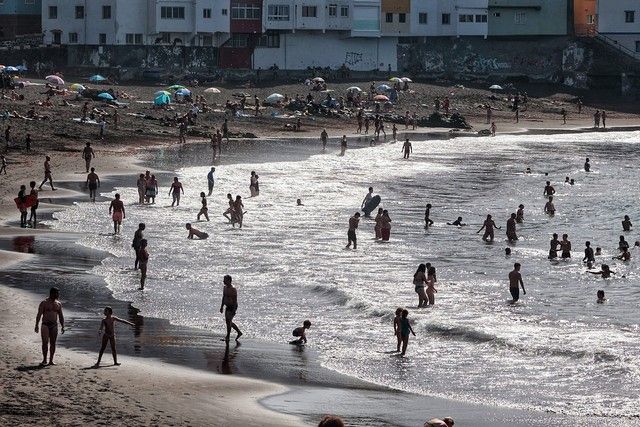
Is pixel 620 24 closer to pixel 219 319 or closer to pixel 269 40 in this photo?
pixel 269 40

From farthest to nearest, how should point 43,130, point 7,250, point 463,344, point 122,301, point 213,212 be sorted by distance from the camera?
point 43,130, point 213,212, point 7,250, point 122,301, point 463,344

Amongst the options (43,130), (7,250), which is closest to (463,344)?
(7,250)

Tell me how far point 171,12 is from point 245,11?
18.2ft

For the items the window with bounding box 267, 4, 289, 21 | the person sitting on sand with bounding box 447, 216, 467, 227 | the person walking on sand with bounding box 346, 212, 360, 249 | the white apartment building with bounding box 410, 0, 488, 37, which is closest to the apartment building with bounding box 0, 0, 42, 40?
the window with bounding box 267, 4, 289, 21

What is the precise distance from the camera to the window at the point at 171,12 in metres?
89.8

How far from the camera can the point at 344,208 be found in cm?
4672

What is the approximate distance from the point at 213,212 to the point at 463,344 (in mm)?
19098

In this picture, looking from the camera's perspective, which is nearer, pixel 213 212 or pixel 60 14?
pixel 213 212

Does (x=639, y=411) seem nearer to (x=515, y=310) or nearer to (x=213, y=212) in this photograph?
(x=515, y=310)

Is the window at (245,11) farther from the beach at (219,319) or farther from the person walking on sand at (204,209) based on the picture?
the person walking on sand at (204,209)

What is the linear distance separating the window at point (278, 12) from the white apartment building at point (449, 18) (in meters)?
11.0

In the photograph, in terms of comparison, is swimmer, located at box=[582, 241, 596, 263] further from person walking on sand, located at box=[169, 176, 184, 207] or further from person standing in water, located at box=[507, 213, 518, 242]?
person walking on sand, located at box=[169, 176, 184, 207]

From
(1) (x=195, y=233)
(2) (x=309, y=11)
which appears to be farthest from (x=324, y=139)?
(2) (x=309, y=11)

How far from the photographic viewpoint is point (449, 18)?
99.1 meters
